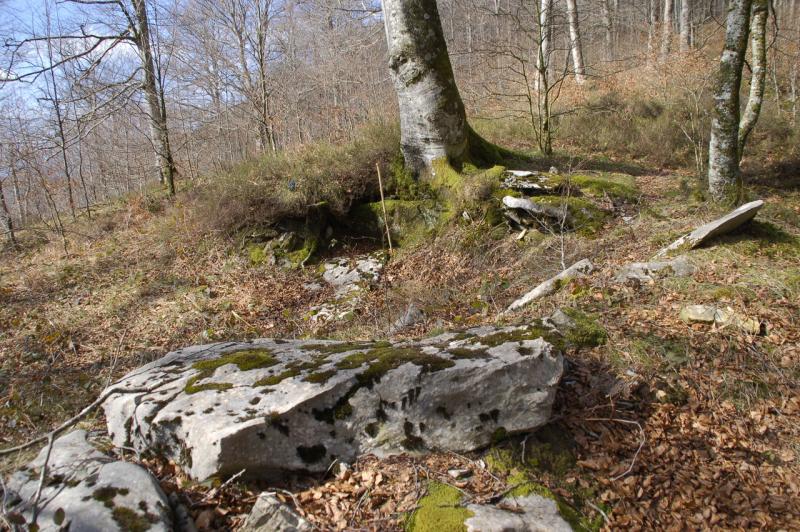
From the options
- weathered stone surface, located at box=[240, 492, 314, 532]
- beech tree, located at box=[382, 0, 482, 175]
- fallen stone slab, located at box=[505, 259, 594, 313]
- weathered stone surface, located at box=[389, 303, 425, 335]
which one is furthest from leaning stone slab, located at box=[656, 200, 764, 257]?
weathered stone surface, located at box=[240, 492, 314, 532]

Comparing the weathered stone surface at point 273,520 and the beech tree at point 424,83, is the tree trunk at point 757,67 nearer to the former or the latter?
the beech tree at point 424,83

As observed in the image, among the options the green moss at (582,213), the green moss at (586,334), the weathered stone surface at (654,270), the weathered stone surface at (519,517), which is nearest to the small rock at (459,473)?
the weathered stone surface at (519,517)

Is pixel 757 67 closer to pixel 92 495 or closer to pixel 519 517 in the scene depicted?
pixel 519 517

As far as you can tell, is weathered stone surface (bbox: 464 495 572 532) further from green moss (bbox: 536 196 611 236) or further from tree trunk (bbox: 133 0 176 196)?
tree trunk (bbox: 133 0 176 196)

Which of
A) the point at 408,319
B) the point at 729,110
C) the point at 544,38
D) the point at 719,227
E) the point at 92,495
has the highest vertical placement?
the point at 544,38

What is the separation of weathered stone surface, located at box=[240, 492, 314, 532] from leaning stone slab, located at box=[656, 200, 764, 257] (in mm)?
4408

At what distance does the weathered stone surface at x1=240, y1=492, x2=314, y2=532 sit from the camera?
2049mm

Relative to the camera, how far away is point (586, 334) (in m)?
3.67

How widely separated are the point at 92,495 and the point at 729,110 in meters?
7.29

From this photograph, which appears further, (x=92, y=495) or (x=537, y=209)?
(x=537, y=209)

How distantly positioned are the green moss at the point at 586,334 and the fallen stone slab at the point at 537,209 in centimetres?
268

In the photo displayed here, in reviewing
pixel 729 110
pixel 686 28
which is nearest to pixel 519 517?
pixel 729 110

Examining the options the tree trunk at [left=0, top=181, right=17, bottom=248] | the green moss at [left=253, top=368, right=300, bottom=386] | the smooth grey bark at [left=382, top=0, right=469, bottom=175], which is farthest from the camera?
the tree trunk at [left=0, top=181, right=17, bottom=248]

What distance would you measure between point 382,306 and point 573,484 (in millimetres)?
3748
